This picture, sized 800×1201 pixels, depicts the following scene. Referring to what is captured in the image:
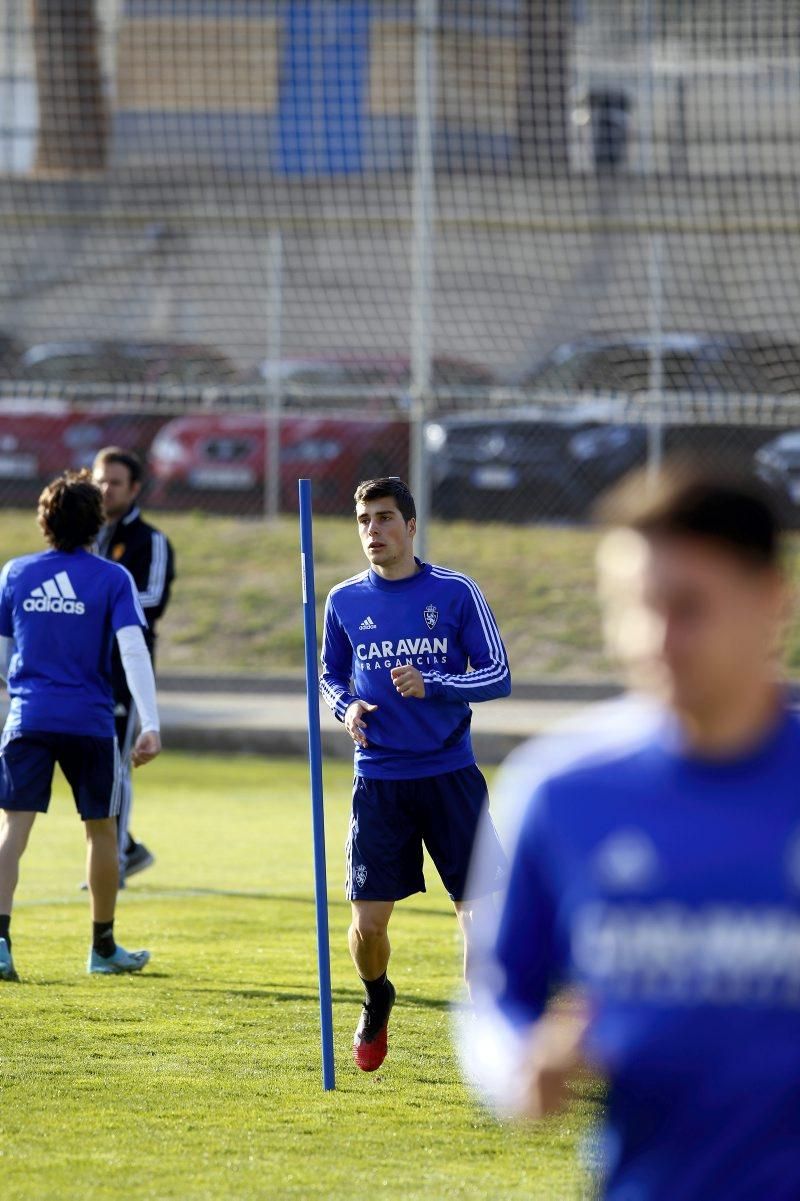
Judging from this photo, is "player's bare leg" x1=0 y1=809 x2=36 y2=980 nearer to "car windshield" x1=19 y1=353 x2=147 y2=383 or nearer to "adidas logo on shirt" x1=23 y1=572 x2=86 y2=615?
"adidas logo on shirt" x1=23 y1=572 x2=86 y2=615

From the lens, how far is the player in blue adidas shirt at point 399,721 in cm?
615

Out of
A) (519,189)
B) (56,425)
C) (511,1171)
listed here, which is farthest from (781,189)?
(511,1171)

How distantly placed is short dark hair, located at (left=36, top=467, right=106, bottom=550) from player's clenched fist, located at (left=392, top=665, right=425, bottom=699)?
195 centimetres

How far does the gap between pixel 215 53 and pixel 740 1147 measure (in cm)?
2265

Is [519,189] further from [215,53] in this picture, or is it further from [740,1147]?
[740,1147]

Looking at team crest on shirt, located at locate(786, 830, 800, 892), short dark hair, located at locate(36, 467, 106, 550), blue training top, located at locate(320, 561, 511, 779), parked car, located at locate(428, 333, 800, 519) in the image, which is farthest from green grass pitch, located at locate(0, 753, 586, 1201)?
parked car, located at locate(428, 333, 800, 519)

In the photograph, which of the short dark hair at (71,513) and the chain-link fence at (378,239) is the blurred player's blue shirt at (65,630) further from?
the chain-link fence at (378,239)

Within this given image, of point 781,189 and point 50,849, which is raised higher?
point 781,189

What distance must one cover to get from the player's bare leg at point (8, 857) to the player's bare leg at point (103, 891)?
0.81ft

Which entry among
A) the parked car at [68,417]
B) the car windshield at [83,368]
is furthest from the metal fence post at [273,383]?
the car windshield at [83,368]

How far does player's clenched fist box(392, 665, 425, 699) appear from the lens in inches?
235

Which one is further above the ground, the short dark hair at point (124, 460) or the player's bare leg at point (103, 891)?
the short dark hair at point (124, 460)

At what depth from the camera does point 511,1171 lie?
5.09 m

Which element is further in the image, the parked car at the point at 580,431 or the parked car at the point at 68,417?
the parked car at the point at 68,417
